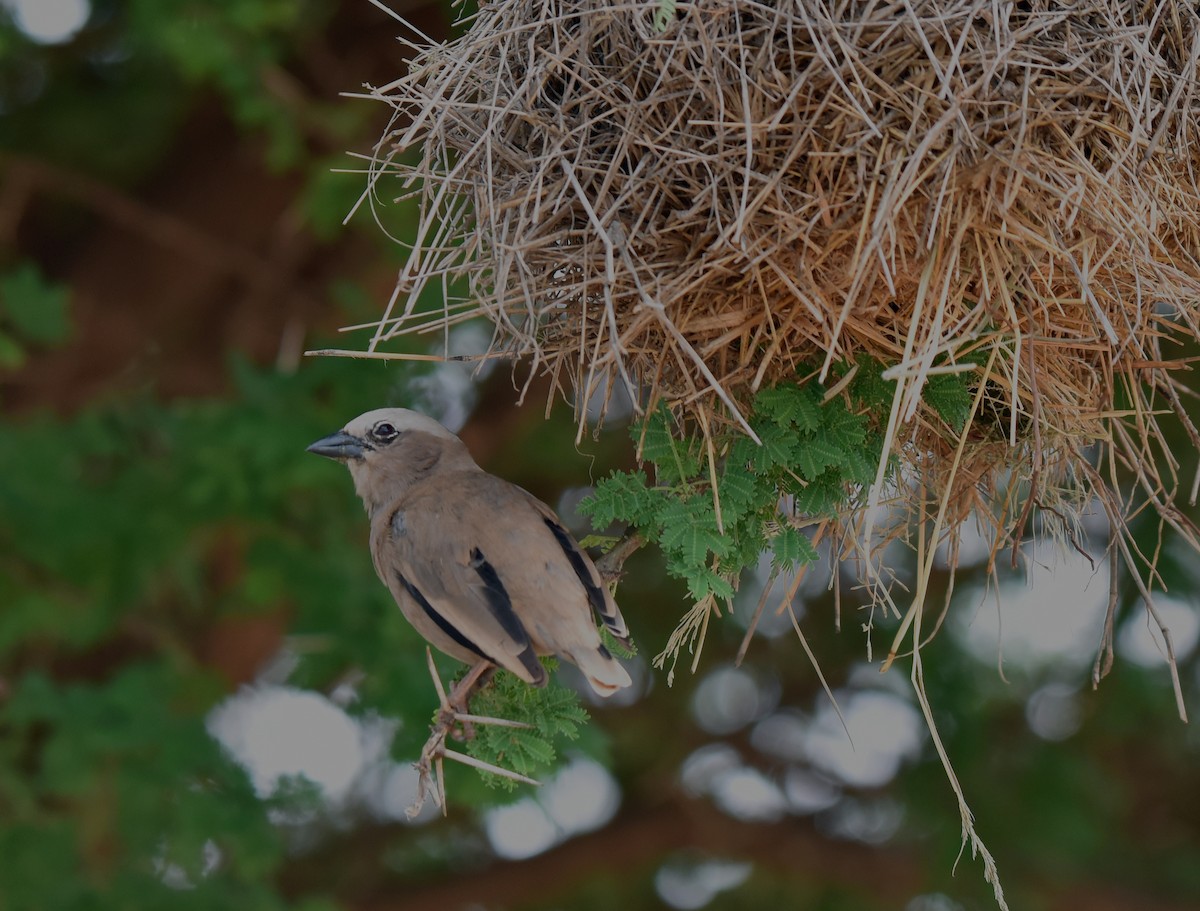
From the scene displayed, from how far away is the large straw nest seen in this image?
2.19 m

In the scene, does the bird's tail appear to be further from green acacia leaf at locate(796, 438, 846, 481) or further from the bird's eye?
the bird's eye

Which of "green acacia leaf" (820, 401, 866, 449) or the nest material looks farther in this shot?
"green acacia leaf" (820, 401, 866, 449)

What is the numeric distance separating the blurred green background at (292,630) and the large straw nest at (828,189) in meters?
2.06

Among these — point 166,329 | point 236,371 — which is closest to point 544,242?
point 236,371

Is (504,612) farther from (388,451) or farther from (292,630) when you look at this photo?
(292,630)

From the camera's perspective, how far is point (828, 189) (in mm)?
2250

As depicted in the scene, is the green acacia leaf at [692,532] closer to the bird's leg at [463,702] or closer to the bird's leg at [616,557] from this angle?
the bird's leg at [616,557]

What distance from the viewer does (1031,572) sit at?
284 centimetres

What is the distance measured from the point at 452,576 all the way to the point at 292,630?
2653 mm

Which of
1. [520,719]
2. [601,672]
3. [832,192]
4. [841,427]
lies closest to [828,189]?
[832,192]

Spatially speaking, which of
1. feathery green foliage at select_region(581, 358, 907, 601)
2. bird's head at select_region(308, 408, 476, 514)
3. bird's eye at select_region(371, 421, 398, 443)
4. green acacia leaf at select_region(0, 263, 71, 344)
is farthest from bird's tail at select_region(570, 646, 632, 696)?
green acacia leaf at select_region(0, 263, 71, 344)

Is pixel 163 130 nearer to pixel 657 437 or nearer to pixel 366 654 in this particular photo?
pixel 366 654

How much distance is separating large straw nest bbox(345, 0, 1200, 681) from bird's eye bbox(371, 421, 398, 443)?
0.54 metres

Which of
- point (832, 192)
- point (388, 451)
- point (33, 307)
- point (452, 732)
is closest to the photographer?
point (832, 192)
